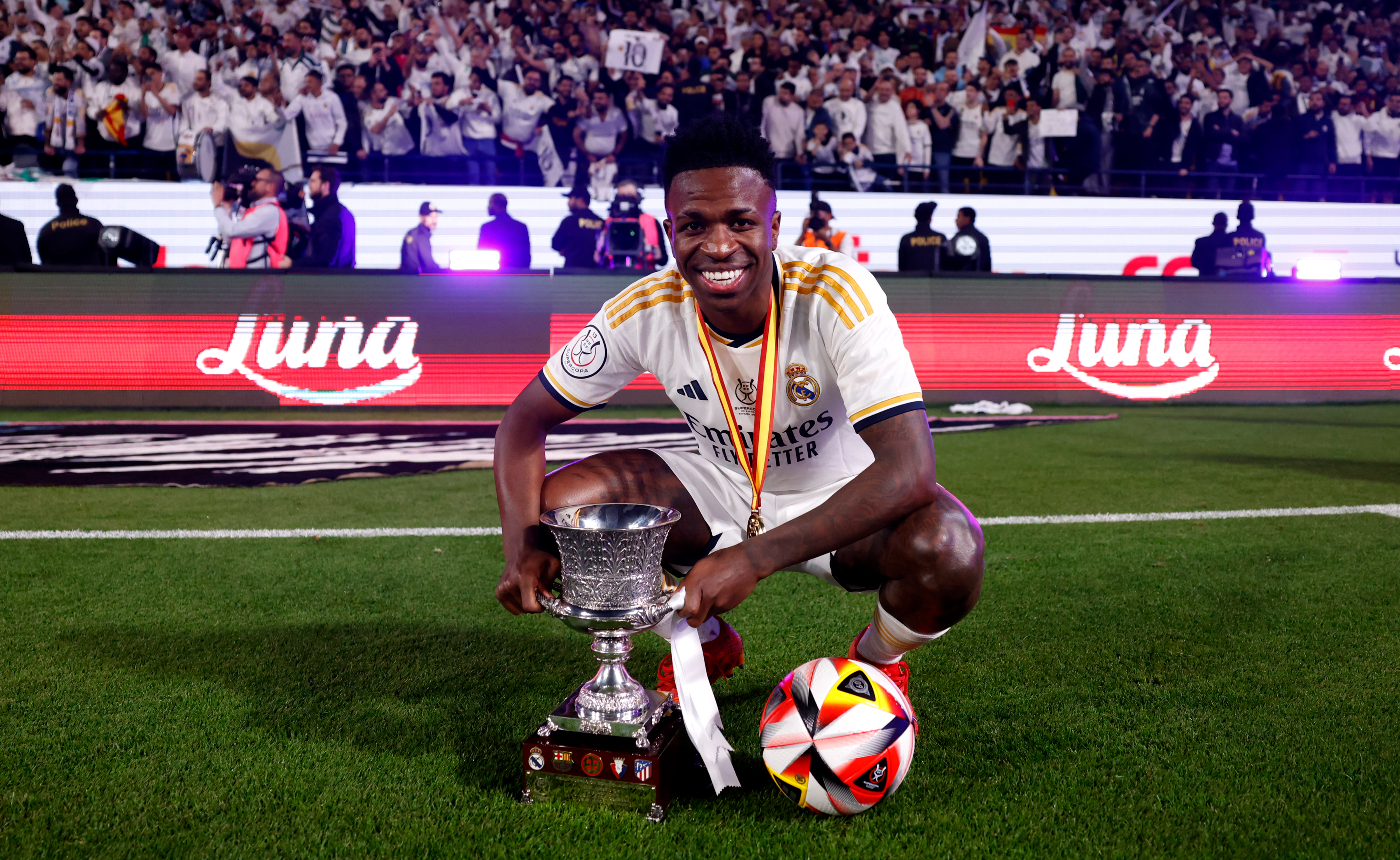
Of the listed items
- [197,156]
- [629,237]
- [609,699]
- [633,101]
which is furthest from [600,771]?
[197,156]

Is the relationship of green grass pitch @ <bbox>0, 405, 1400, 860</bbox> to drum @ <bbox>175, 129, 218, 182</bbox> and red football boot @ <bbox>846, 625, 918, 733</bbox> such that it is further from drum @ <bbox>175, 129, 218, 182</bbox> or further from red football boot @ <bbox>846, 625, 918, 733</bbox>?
drum @ <bbox>175, 129, 218, 182</bbox>

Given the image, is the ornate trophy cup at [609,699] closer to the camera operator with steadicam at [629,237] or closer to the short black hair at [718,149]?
the short black hair at [718,149]

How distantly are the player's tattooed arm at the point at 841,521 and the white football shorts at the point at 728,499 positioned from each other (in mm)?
606

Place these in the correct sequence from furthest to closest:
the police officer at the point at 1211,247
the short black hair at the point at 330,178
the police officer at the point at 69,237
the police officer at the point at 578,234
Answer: the police officer at the point at 578,234, the police officer at the point at 1211,247, the short black hair at the point at 330,178, the police officer at the point at 69,237

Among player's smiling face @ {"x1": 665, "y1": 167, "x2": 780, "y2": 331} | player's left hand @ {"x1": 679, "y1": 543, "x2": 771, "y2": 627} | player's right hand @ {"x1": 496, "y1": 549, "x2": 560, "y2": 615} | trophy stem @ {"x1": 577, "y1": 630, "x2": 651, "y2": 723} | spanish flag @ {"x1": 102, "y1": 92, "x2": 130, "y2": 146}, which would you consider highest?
spanish flag @ {"x1": 102, "y1": 92, "x2": 130, "y2": 146}

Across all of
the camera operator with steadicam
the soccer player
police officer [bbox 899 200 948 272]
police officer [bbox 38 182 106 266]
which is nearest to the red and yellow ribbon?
the soccer player

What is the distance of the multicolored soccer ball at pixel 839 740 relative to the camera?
216 cm

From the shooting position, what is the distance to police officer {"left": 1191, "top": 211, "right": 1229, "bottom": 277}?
1173 centimetres

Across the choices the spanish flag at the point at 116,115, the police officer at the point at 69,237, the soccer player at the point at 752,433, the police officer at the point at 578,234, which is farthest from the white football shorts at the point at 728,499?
the spanish flag at the point at 116,115

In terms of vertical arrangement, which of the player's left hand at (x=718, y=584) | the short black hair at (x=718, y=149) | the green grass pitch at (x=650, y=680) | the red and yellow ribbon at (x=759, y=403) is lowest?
the green grass pitch at (x=650, y=680)

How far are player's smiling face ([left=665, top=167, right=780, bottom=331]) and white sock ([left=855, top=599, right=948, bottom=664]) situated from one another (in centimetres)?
93

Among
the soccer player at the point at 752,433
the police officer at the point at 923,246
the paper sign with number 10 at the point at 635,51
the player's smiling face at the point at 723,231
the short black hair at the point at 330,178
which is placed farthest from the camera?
the paper sign with number 10 at the point at 635,51

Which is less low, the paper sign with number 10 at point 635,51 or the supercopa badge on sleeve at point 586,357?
the paper sign with number 10 at point 635,51

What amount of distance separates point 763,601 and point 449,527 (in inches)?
78.4
